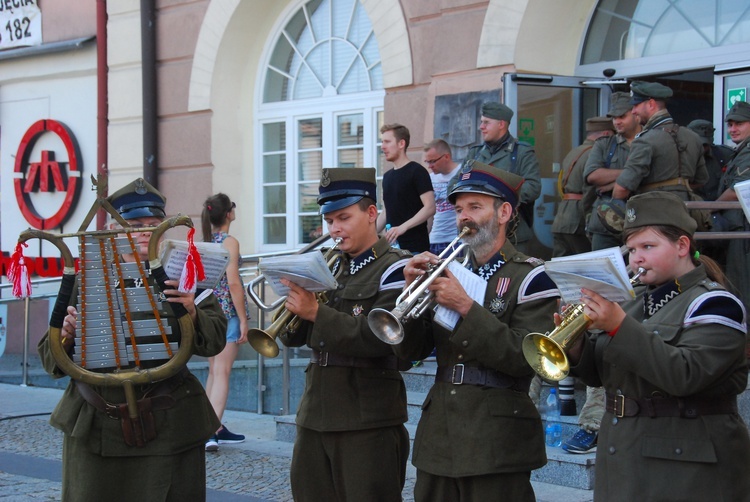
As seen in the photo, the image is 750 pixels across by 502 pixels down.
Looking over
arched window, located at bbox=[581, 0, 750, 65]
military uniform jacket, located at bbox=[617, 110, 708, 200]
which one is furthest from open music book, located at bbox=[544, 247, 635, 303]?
arched window, located at bbox=[581, 0, 750, 65]

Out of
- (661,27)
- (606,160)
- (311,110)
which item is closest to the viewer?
(606,160)

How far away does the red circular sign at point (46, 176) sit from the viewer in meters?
13.1

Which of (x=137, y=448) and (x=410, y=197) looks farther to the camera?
(x=410, y=197)

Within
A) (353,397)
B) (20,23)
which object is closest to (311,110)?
(20,23)

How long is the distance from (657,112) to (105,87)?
758 cm

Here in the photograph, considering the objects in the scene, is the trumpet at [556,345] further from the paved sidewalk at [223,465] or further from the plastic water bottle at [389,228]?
the plastic water bottle at [389,228]

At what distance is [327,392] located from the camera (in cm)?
435

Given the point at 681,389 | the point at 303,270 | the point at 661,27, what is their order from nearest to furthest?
1. the point at 681,389
2. the point at 303,270
3. the point at 661,27

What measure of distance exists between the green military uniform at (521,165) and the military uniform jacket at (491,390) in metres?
3.41

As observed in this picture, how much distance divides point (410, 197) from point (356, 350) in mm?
3974

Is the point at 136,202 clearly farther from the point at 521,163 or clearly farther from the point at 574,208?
the point at 574,208

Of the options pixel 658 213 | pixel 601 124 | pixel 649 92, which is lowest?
pixel 658 213

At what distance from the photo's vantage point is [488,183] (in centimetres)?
405

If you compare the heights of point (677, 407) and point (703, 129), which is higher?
point (703, 129)
